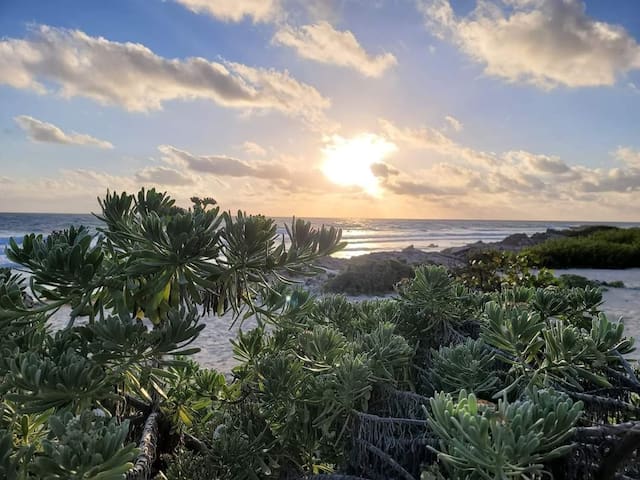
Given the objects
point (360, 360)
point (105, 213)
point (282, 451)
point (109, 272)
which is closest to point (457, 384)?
point (360, 360)

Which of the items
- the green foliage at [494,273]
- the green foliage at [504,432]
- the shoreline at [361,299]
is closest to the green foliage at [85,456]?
the green foliage at [504,432]

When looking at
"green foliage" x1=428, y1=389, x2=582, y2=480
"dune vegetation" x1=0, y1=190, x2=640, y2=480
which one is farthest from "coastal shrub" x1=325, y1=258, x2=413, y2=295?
"green foliage" x1=428, y1=389, x2=582, y2=480

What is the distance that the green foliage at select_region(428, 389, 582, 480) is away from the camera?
621 mm

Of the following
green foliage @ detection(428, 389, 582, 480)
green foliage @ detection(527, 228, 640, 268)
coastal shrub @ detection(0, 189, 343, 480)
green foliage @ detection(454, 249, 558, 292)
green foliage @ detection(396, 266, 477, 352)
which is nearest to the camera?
green foliage @ detection(428, 389, 582, 480)

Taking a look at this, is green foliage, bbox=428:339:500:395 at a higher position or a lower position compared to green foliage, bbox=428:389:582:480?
lower

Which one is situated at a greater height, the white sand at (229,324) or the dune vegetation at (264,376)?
the dune vegetation at (264,376)

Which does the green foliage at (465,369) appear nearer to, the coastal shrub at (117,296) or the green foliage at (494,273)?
the coastal shrub at (117,296)

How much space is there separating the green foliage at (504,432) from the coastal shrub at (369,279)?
10.5 meters

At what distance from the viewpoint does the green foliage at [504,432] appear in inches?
24.5

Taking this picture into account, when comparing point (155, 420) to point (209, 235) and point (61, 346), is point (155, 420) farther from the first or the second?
point (209, 235)

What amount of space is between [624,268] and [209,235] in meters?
18.8

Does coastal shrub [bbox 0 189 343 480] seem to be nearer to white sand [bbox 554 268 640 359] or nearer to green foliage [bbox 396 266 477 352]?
green foliage [bbox 396 266 477 352]

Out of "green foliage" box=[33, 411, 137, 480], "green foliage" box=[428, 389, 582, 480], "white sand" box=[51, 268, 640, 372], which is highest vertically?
"green foliage" box=[428, 389, 582, 480]

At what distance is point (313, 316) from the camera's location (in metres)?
1.79
